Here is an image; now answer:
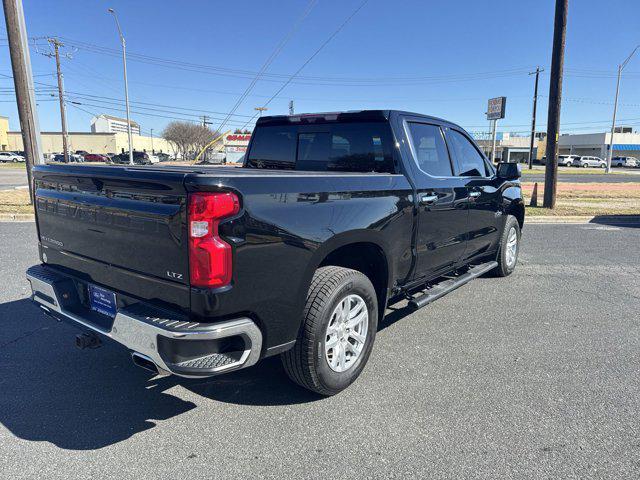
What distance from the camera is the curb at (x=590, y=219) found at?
38.4 ft

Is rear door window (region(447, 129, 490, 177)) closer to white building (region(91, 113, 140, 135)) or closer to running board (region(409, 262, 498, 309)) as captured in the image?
running board (region(409, 262, 498, 309))

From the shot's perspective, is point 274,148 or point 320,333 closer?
point 320,333

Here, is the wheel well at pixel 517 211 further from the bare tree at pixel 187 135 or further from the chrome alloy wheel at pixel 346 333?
the bare tree at pixel 187 135

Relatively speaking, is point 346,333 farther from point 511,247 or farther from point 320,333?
point 511,247

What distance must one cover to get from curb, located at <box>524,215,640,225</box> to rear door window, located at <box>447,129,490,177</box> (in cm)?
698

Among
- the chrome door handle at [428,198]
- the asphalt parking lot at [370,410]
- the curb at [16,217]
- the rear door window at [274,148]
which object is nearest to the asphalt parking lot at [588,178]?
the curb at [16,217]

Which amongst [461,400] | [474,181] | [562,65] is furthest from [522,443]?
[562,65]

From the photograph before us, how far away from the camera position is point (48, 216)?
10.9ft

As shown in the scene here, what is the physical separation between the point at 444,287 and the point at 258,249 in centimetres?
247

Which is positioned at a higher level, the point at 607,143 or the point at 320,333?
the point at 607,143

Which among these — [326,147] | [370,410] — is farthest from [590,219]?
[370,410]

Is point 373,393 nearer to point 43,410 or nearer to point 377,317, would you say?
point 377,317

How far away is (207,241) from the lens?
91.5 inches

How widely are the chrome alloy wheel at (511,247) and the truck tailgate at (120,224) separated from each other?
4903 millimetres
